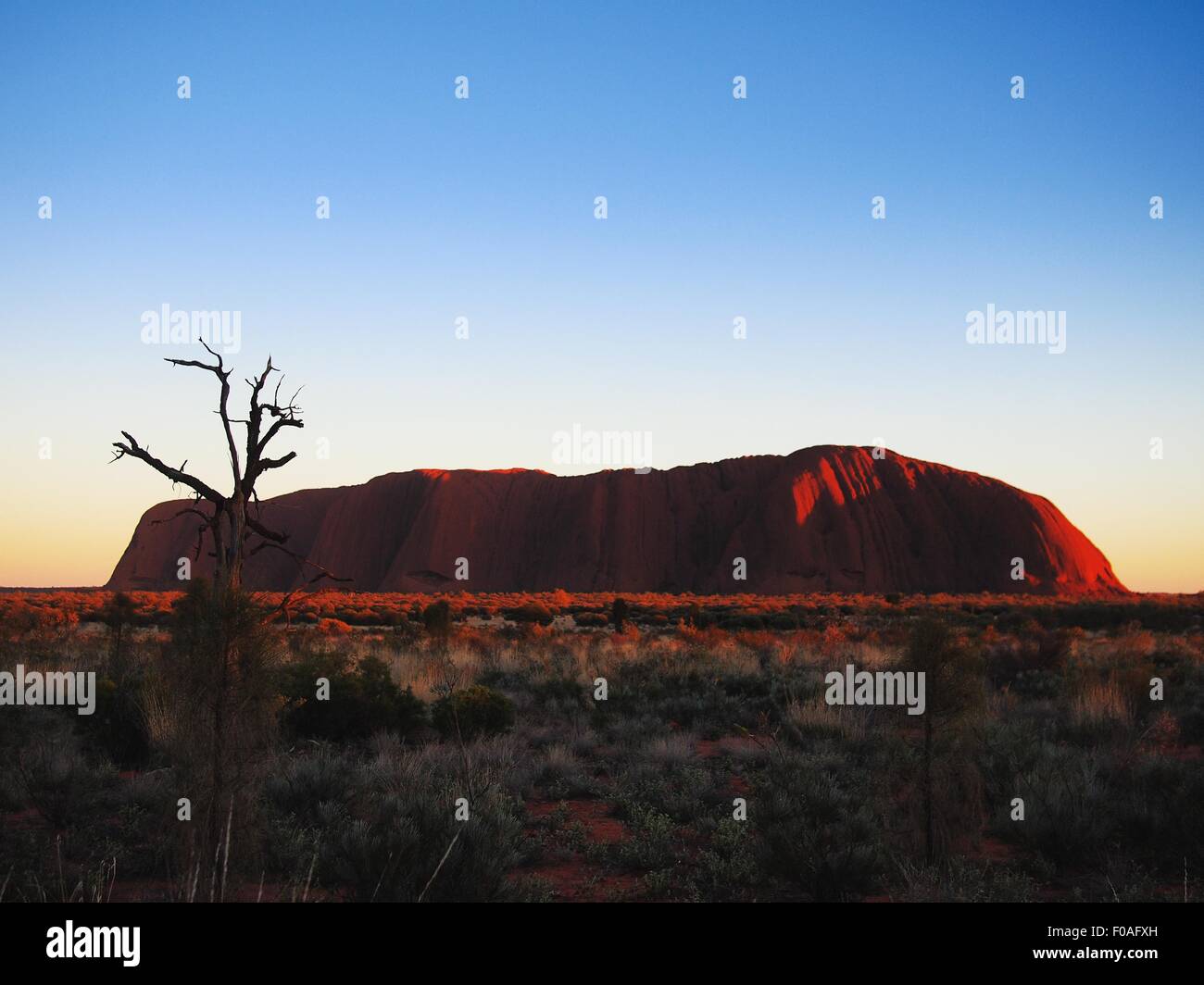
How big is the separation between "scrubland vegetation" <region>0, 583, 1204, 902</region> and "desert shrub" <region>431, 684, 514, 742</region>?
1.2 inches

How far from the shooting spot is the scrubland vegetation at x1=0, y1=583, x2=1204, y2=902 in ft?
16.1

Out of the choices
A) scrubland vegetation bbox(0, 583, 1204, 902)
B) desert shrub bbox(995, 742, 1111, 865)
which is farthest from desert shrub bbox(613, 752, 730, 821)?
desert shrub bbox(995, 742, 1111, 865)

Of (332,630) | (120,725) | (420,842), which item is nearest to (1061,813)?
(420,842)

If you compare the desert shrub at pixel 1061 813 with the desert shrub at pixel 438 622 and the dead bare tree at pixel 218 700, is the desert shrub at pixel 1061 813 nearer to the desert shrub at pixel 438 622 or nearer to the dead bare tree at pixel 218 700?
the dead bare tree at pixel 218 700

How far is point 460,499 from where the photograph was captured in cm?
8162

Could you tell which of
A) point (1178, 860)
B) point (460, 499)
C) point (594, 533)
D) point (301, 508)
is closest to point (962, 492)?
point (594, 533)

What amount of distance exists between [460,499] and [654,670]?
67.5 m

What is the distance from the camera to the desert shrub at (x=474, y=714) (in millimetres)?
10438

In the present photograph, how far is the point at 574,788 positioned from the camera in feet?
27.5

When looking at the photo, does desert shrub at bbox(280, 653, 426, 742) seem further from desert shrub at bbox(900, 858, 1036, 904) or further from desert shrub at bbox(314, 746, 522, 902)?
desert shrub at bbox(900, 858, 1036, 904)

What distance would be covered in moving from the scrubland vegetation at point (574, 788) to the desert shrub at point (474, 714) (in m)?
0.03

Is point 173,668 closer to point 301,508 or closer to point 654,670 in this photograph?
point 654,670

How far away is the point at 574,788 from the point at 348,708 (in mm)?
3479
